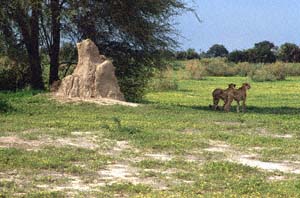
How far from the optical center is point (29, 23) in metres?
24.2

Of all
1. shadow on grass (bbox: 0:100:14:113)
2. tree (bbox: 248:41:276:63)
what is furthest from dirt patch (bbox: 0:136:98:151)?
tree (bbox: 248:41:276:63)

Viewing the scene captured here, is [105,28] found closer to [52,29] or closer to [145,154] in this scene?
[52,29]

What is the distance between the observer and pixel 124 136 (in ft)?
43.6

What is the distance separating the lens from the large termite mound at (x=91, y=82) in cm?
2022

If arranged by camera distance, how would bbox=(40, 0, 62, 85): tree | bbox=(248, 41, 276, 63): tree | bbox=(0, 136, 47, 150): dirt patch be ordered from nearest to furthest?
1. bbox=(0, 136, 47, 150): dirt patch
2. bbox=(40, 0, 62, 85): tree
3. bbox=(248, 41, 276, 63): tree

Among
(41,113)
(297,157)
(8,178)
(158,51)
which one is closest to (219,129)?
(297,157)

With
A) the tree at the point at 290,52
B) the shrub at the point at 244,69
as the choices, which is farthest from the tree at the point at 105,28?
the tree at the point at 290,52

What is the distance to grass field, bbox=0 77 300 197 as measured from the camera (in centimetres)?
873

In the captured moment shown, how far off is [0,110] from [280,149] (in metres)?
8.41

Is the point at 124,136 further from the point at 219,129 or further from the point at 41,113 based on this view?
the point at 41,113

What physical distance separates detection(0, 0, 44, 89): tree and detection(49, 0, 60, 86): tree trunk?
507mm

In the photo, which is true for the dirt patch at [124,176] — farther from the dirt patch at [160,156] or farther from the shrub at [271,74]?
the shrub at [271,74]

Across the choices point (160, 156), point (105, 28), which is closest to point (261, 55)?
point (105, 28)

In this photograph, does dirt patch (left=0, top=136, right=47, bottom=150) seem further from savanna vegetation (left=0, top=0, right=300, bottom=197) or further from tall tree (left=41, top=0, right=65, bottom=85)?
tall tree (left=41, top=0, right=65, bottom=85)
